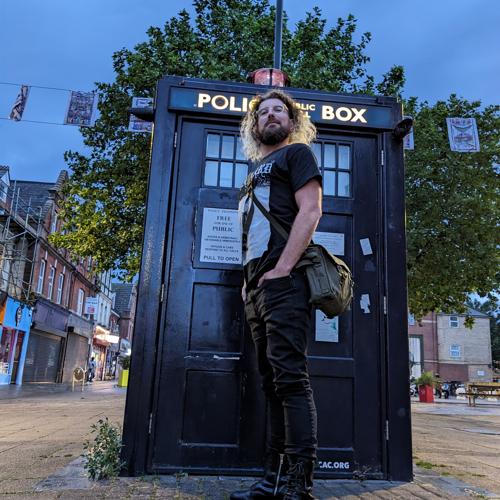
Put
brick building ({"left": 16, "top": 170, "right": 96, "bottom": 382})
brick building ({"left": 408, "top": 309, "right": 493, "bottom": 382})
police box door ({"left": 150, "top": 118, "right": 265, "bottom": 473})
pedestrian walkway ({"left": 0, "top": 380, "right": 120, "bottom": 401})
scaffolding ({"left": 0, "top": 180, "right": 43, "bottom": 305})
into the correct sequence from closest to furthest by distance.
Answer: police box door ({"left": 150, "top": 118, "right": 265, "bottom": 473})
pedestrian walkway ({"left": 0, "top": 380, "right": 120, "bottom": 401})
scaffolding ({"left": 0, "top": 180, "right": 43, "bottom": 305})
brick building ({"left": 16, "top": 170, "right": 96, "bottom": 382})
brick building ({"left": 408, "top": 309, "right": 493, "bottom": 382})

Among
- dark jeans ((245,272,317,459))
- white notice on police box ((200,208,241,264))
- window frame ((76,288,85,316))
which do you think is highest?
window frame ((76,288,85,316))

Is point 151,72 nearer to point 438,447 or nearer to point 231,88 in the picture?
point 231,88

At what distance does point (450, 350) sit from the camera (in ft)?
172

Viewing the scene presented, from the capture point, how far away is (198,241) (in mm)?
3785

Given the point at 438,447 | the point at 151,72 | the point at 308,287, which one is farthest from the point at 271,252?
the point at 151,72

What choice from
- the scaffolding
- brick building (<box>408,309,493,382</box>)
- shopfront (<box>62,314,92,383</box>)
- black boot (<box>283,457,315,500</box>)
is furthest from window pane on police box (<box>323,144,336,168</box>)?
brick building (<box>408,309,493,382</box>)

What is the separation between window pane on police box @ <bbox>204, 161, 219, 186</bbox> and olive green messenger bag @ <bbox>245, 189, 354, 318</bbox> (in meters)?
1.46

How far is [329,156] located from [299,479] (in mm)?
2649

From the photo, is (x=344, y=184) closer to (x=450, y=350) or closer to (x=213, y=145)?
(x=213, y=145)

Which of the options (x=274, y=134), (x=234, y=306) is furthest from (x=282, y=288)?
(x=234, y=306)

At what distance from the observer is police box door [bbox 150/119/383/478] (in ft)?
11.4

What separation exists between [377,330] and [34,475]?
2589 mm

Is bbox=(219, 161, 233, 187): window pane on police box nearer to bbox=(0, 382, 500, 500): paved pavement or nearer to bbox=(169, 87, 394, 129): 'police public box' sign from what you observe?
bbox=(169, 87, 394, 129): 'police public box' sign

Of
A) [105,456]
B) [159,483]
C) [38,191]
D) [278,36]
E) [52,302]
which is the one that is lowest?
[159,483]
